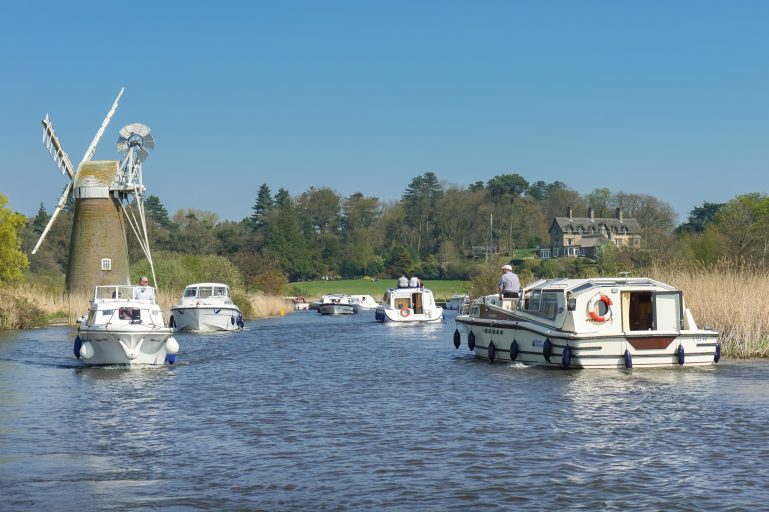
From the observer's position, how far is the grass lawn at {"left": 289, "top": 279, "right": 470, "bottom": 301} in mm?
122062

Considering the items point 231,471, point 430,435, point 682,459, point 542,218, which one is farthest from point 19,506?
point 542,218

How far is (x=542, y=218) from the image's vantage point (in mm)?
171500

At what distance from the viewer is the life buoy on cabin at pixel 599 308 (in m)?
28.9

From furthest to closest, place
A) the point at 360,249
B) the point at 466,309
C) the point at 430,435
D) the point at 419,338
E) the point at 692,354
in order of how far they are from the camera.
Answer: the point at 360,249
the point at 419,338
the point at 466,309
the point at 692,354
the point at 430,435

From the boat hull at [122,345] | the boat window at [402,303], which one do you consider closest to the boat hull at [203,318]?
the boat window at [402,303]

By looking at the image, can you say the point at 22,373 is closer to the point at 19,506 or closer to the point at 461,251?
the point at 19,506

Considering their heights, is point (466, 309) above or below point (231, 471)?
above

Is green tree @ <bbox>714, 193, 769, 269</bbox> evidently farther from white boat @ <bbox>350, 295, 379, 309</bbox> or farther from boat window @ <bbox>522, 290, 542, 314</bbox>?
white boat @ <bbox>350, 295, 379, 309</bbox>

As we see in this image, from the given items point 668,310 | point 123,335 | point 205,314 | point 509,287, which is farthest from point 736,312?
point 205,314

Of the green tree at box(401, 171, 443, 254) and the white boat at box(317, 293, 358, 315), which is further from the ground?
the green tree at box(401, 171, 443, 254)

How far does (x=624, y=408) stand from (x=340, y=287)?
113771mm

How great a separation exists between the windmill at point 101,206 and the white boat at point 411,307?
15.4 meters

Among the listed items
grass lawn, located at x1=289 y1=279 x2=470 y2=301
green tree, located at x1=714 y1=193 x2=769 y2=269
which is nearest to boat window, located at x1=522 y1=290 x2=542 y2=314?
green tree, located at x1=714 y1=193 x2=769 y2=269

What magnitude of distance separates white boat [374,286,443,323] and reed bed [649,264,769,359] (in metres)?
26.6
